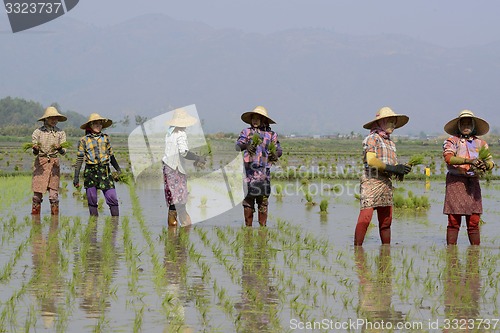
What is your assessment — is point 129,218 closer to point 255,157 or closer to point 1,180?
point 255,157

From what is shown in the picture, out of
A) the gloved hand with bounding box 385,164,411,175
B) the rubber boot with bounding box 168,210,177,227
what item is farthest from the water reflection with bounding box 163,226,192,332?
the gloved hand with bounding box 385,164,411,175

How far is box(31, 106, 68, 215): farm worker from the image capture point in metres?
12.4

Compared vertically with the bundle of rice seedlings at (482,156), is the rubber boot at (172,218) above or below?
below

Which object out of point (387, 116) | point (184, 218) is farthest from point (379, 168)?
point (184, 218)

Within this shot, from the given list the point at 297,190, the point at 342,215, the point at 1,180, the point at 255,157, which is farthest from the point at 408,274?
the point at 1,180

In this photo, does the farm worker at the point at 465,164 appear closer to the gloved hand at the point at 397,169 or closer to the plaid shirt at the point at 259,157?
the gloved hand at the point at 397,169

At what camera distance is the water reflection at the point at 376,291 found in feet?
19.6

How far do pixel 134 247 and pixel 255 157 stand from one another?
2.45 m

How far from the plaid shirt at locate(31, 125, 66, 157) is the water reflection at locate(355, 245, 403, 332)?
498 centimetres

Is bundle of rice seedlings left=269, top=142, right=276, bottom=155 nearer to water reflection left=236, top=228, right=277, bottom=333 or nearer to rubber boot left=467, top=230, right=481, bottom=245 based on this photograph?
water reflection left=236, top=228, right=277, bottom=333

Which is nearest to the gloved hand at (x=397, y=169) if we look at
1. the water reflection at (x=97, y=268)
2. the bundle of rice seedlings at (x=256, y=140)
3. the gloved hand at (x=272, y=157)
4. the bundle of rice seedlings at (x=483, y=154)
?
the bundle of rice seedlings at (x=483, y=154)

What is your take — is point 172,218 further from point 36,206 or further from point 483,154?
point 483,154

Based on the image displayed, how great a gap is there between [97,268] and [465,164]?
3.82 m

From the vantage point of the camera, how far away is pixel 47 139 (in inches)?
492
